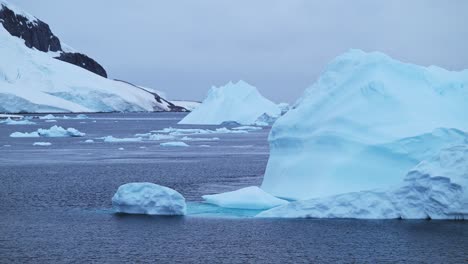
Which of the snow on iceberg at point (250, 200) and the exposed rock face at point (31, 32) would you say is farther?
the exposed rock face at point (31, 32)

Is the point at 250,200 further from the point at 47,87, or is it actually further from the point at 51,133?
the point at 47,87

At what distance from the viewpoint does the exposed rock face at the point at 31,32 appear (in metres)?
113

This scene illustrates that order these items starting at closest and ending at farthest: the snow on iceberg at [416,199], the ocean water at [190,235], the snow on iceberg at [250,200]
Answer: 1. the ocean water at [190,235]
2. the snow on iceberg at [416,199]
3. the snow on iceberg at [250,200]

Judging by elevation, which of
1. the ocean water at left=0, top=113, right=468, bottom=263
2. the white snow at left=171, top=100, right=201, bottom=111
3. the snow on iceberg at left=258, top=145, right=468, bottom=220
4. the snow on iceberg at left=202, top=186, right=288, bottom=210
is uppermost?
the white snow at left=171, top=100, right=201, bottom=111

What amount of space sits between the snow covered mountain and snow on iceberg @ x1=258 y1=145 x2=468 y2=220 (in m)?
73.0

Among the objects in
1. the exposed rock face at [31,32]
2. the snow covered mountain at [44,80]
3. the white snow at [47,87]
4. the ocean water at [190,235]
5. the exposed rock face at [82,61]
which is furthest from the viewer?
the exposed rock face at [82,61]

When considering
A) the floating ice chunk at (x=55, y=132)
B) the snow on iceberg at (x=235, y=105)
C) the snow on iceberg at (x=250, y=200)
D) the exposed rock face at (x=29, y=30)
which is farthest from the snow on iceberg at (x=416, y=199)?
the exposed rock face at (x=29, y=30)

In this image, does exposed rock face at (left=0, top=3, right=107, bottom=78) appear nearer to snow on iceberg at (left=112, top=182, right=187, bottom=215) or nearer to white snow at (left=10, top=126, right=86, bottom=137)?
white snow at (left=10, top=126, right=86, bottom=137)

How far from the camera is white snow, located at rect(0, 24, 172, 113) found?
85062 millimetres

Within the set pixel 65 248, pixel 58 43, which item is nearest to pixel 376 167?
pixel 65 248

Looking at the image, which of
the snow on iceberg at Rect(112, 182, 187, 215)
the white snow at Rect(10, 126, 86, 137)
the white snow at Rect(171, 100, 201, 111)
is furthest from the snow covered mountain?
the snow on iceberg at Rect(112, 182, 187, 215)

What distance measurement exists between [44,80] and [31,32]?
24.0m

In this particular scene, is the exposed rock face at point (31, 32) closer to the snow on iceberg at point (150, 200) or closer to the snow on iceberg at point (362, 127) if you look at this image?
the snow on iceberg at point (362, 127)

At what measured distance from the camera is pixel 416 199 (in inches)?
520
